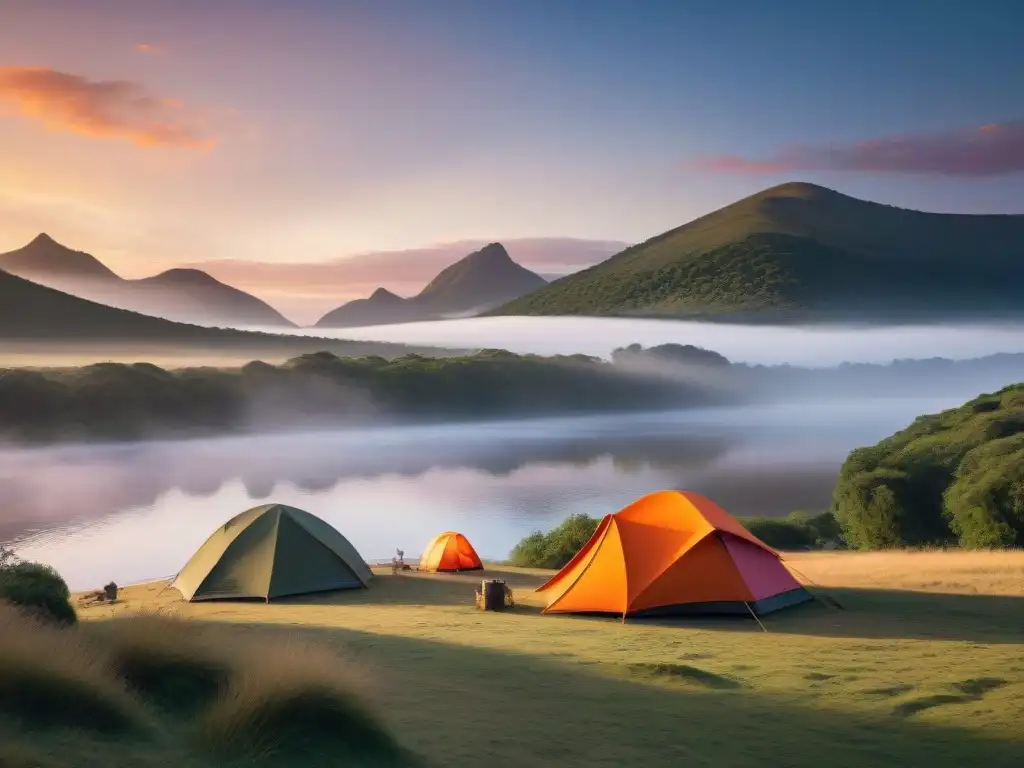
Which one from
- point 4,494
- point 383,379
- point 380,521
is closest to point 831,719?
point 380,521

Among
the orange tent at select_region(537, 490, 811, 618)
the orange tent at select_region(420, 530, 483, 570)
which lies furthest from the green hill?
the orange tent at select_region(537, 490, 811, 618)

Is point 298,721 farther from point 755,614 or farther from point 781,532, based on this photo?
point 781,532

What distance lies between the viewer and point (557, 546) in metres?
31.1

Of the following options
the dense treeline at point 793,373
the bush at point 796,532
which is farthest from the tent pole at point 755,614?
the dense treeline at point 793,373

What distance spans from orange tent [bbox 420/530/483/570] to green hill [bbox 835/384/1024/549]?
16.8 m

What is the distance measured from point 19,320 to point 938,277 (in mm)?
85238

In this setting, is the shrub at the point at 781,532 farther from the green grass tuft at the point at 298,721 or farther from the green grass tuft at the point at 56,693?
the green grass tuft at the point at 56,693

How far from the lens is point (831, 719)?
31.6 feet

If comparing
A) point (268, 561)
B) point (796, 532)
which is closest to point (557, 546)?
point (268, 561)

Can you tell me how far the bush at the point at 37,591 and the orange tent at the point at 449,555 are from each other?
12.5 metres

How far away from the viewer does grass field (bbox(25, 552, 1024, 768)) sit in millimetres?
8781

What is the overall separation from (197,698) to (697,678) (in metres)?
5.58

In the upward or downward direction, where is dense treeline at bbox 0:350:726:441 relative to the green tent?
upward

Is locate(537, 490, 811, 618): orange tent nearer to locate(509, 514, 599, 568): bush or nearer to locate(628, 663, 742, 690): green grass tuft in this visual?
locate(628, 663, 742, 690): green grass tuft
